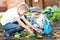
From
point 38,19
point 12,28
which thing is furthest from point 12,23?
point 38,19

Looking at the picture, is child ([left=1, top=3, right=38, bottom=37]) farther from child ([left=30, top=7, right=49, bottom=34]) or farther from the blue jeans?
child ([left=30, top=7, right=49, bottom=34])

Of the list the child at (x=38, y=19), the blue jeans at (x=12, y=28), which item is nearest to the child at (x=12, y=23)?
the blue jeans at (x=12, y=28)

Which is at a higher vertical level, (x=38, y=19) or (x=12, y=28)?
(x=38, y=19)

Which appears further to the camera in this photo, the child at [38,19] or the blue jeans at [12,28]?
the child at [38,19]

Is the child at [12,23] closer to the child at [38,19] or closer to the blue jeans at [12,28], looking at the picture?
the blue jeans at [12,28]

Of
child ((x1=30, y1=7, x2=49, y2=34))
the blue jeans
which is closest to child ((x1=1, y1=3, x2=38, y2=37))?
the blue jeans

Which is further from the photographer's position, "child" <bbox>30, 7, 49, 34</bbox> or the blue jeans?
"child" <bbox>30, 7, 49, 34</bbox>

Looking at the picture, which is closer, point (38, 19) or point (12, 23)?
point (12, 23)

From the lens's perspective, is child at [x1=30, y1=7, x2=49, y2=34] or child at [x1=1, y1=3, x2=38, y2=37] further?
child at [x1=30, y1=7, x2=49, y2=34]

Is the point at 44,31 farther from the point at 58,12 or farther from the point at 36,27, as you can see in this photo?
the point at 58,12

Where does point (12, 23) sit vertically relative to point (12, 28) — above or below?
above

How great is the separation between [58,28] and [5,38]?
1.63 meters

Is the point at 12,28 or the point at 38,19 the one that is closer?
the point at 12,28

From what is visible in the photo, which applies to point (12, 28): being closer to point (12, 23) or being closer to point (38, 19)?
point (12, 23)
